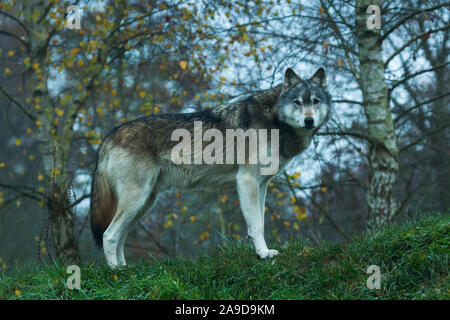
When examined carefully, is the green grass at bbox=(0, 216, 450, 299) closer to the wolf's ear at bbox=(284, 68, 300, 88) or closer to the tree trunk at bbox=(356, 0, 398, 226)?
the wolf's ear at bbox=(284, 68, 300, 88)

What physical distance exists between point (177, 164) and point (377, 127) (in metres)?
3.58

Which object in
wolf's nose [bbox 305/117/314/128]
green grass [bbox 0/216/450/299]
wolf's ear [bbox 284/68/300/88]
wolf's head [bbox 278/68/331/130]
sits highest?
wolf's ear [bbox 284/68/300/88]

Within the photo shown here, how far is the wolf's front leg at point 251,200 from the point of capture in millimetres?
4992

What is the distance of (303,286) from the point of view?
4082 millimetres

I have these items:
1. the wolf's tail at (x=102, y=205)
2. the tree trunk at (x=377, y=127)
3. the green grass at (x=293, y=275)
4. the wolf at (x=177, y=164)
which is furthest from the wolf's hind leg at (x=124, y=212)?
the tree trunk at (x=377, y=127)

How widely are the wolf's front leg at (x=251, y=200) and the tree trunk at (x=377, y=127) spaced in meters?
2.78

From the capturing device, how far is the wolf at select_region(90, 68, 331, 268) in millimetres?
5152

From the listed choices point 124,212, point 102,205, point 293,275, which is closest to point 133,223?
point 124,212

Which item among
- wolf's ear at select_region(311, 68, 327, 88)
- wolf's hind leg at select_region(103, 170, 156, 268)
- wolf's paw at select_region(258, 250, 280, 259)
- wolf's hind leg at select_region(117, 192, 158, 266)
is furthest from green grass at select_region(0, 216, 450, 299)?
wolf's ear at select_region(311, 68, 327, 88)

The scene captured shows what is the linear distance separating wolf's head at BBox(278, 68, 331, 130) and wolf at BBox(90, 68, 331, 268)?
0.04 ft

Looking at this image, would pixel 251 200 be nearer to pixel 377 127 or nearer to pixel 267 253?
pixel 267 253

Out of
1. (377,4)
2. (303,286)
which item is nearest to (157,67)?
(377,4)

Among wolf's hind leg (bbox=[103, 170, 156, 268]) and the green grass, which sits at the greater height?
wolf's hind leg (bbox=[103, 170, 156, 268])
